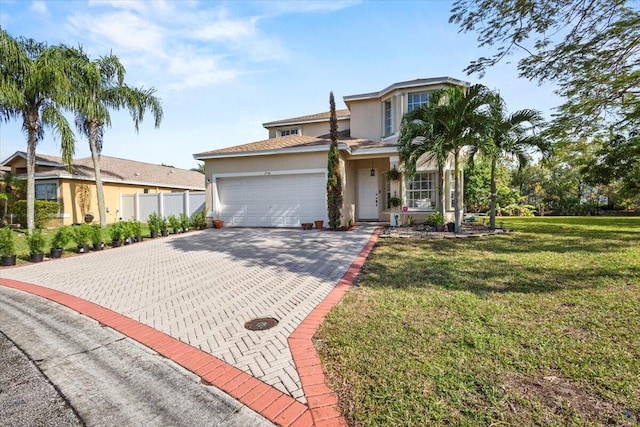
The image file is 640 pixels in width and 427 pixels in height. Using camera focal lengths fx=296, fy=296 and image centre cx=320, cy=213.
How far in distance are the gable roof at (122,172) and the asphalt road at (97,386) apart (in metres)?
18.1

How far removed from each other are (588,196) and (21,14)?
136 feet

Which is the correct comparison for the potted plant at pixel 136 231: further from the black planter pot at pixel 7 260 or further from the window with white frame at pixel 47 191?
the window with white frame at pixel 47 191

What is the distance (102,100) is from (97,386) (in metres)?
17.3

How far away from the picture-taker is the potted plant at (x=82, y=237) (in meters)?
9.49

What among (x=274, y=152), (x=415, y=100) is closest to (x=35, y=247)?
(x=274, y=152)

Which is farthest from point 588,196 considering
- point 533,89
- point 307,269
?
point 307,269

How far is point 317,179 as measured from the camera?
13.5 metres

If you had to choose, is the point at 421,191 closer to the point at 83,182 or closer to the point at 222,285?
the point at 222,285

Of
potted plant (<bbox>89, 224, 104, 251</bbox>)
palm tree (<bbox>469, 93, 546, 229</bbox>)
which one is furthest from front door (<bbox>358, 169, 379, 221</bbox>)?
potted plant (<bbox>89, 224, 104, 251</bbox>)

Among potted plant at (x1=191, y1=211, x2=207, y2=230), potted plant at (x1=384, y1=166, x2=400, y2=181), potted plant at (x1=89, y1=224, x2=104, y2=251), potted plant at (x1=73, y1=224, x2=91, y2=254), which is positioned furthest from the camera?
potted plant at (x1=191, y1=211, x2=207, y2=230)

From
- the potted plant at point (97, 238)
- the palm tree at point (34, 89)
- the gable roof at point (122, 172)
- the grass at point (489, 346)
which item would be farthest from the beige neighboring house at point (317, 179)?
the gable roof at point (122, 172)

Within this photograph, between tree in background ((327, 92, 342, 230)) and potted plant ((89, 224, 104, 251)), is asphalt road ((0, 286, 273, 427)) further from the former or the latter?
tree in background ((327, 92, 342, 230))

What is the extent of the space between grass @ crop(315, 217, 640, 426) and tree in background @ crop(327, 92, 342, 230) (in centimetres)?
→ 650

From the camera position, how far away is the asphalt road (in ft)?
7.51
